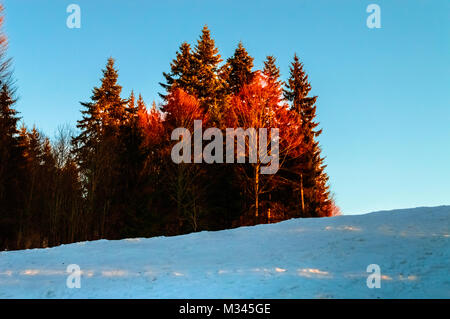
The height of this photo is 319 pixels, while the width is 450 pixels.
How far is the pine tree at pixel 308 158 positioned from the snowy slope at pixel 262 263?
12.6 m

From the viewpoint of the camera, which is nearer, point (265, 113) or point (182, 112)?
point (265, 113)

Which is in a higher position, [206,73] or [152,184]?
[206,73]

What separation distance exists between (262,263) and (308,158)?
18.5 meters

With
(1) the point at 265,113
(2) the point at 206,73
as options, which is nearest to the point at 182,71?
(2) the point at 206,73

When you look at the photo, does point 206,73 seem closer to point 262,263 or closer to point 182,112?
point 182,112

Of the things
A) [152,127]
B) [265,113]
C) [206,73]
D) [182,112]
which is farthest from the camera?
[206,73]

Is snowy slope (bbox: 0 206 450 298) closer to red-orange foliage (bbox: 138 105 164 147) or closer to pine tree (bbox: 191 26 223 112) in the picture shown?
red-orange foliage (bbox: 138 105 164 147)

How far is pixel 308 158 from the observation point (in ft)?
90.0

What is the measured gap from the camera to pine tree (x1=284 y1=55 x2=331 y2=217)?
2744 cm

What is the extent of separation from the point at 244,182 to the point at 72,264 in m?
14.5

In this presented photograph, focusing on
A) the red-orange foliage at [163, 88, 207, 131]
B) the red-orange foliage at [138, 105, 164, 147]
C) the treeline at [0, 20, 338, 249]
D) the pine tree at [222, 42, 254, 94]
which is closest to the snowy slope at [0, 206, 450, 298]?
the treeline at [0, 20, 338, 249]

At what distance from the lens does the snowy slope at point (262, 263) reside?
7.80 meters
